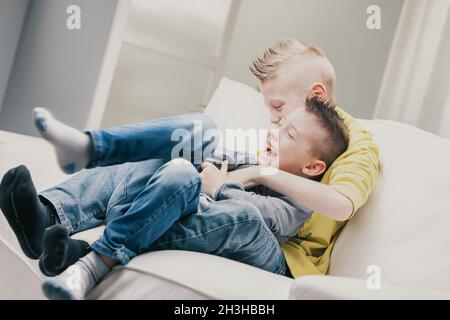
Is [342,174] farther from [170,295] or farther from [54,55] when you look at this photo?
[54,55]

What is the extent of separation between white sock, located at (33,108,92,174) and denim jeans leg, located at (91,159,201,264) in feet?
0.39

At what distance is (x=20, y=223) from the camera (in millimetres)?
903

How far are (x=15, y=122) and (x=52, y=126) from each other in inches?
61.5

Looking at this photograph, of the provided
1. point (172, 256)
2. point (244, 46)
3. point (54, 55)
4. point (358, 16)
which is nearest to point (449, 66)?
point (358, 16)

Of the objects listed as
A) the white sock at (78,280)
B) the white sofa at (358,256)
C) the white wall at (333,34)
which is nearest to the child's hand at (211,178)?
the white sofa at (358,256)

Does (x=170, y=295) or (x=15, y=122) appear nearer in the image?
(x=170, y=295)

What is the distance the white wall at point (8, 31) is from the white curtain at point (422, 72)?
1567 millimetres

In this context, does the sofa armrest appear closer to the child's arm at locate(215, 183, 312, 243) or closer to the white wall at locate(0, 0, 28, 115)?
the child's arm at locate(215, 183, 312, 243)

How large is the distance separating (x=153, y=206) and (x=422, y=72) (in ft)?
4.16

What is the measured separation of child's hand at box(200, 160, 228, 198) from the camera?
3.75 feet

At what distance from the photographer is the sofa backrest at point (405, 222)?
1020mm

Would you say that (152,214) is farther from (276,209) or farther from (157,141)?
(276,209)

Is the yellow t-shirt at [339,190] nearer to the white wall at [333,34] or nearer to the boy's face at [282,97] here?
the boy's face at [282,97]

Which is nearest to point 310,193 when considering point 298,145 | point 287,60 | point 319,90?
point 298,145
